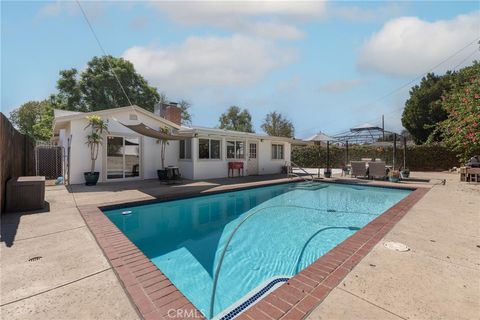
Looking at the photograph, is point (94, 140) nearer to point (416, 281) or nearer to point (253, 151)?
point (253, 151)

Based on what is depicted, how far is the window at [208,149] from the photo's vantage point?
1316 cm

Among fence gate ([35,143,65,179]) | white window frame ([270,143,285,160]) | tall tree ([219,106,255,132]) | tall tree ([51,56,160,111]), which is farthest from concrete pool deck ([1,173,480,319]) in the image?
tall tree ([219,106,255,132])

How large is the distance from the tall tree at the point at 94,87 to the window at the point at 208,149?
67.1 ft

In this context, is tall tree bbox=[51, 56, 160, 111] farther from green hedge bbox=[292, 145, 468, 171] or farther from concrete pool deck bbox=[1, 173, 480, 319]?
concrete pool deck bbox=[1, 173, 480, 319]

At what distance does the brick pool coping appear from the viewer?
2.17m

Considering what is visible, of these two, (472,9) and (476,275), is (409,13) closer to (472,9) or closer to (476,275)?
(472,9)

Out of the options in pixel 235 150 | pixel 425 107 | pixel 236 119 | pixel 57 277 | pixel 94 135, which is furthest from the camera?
pixel 236 119

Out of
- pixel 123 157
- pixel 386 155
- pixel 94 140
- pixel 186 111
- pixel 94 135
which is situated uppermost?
pixel 186 111

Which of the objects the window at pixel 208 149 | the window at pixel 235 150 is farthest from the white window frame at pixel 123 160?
the window at pixel 235 150

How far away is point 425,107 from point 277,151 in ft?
57.9

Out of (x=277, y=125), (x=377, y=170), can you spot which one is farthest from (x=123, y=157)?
(x=277, y=125)

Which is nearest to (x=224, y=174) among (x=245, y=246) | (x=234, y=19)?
(x=234, y=19)

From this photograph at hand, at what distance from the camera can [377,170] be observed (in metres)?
13.1

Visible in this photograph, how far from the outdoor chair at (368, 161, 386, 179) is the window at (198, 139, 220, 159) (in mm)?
8742
